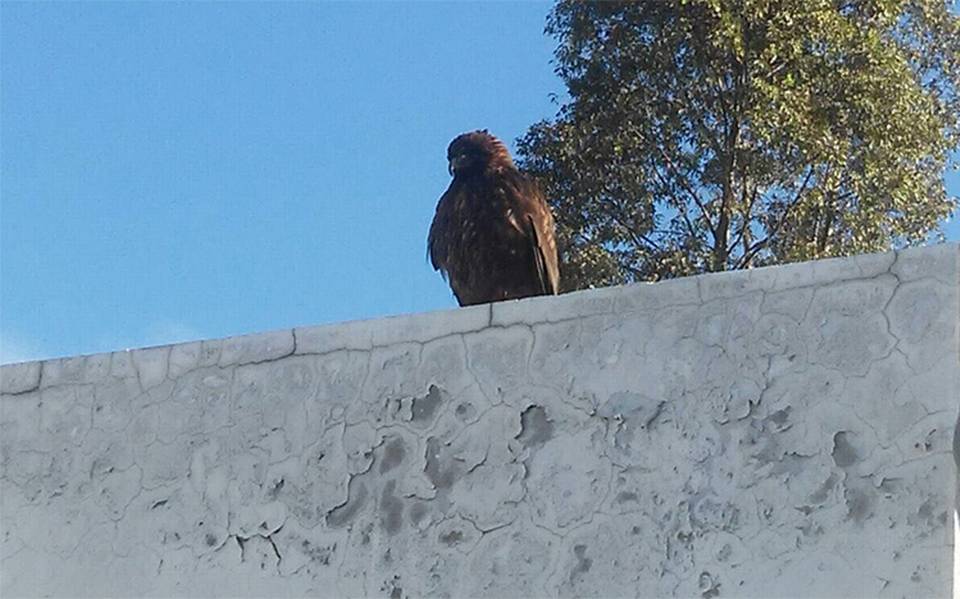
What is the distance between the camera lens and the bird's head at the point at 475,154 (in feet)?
20.3

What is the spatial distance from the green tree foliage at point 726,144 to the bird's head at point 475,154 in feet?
18.6

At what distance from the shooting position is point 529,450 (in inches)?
151

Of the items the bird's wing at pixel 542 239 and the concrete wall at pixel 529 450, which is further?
the bird's wing at pixel 542 239

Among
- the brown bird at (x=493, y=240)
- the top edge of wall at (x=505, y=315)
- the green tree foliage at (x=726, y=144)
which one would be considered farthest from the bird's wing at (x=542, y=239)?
the green tree foliage at (x=726, y=144)

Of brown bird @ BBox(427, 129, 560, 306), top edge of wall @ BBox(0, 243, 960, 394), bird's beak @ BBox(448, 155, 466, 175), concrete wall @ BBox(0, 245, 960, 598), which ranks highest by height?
bird's beak @ BBox(448, 155, 466, 175)

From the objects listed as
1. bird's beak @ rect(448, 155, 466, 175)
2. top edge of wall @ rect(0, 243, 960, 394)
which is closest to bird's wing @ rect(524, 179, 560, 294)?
bird's beak @ rect(448, 155, 466, 175)

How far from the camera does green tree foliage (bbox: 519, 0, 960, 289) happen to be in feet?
39.7

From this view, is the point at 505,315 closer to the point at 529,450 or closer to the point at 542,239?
the point at 529,450

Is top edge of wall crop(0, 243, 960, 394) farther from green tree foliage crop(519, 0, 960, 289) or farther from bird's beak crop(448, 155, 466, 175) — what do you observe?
green tree foliage crop(519, 0, 960, 289)

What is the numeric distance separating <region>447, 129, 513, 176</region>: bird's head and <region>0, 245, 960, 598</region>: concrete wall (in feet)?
6.58

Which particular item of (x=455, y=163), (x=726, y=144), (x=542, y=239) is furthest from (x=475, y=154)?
(x=726, y=144)

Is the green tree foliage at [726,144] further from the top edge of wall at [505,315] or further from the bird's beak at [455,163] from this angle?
the top edge of wall at [505,315]

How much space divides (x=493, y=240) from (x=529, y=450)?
2063 millimetres

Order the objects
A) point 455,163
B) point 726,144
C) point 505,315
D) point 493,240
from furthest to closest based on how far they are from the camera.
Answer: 1. point 726,144
2. point 455,163
3. point 493,240
4. point 505,315
